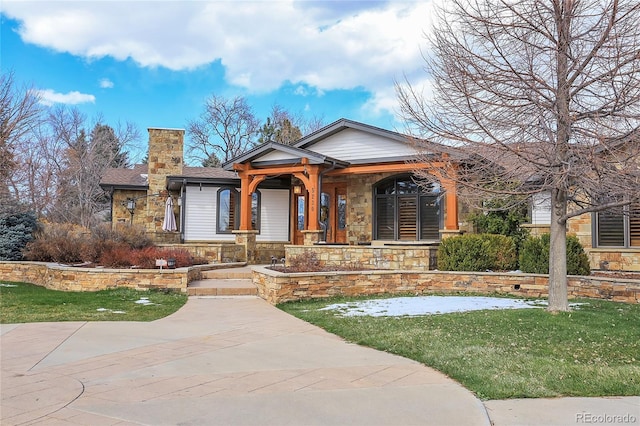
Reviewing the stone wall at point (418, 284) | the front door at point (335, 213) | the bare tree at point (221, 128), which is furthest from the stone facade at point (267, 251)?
the bare tree at point (221, 128)

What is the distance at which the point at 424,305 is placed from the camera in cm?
942

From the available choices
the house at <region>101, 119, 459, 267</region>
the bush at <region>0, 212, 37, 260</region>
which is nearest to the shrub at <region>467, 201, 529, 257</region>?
the house at <region>101, 119, 459, 267</region>

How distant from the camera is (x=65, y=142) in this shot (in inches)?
1346

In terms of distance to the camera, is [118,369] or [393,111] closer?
[118,369]

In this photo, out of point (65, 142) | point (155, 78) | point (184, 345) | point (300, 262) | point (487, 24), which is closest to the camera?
point (184, 345)

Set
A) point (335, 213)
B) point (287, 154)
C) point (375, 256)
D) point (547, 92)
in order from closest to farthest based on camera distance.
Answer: point (547, 92) < point (375, 256) < point (287, 154) < point (335, 213)

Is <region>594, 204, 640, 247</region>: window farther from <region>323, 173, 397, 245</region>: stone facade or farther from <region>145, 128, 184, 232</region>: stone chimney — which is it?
<region>145, 128, 184, 232</region>: stone chimney

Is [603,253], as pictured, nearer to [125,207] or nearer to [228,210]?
[228,210]

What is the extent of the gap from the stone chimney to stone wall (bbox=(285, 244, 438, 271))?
8.36 metres

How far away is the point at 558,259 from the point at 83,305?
872 centimetres

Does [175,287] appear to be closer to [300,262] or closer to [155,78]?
[300,262]

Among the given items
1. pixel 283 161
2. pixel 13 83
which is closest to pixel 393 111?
pixel 283 161

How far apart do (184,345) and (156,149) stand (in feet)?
50.4

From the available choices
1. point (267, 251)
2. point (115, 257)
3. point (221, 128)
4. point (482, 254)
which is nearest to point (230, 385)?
point (482, 254)
